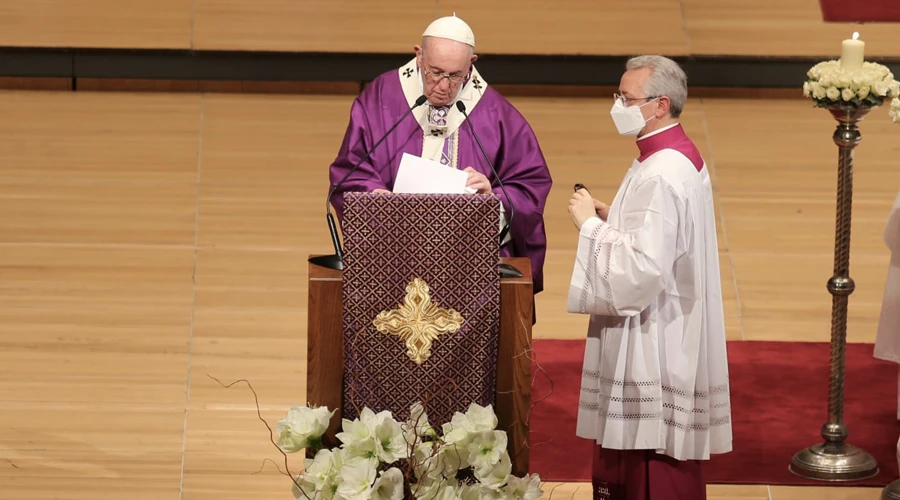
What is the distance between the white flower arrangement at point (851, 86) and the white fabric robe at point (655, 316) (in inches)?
27.8

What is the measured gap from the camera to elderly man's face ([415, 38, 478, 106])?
393 cm

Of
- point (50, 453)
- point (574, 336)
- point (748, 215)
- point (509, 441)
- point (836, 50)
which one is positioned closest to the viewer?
point (509, 441)

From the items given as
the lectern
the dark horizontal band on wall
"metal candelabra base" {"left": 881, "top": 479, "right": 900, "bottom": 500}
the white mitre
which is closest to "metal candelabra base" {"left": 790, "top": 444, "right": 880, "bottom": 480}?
"metal candelabra base" {"left": 881, "top": 479, "right": 900, "bottom": 500}

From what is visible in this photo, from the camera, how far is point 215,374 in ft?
17.9

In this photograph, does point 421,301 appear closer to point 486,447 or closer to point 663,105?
point 486,447

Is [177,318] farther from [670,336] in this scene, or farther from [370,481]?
[370,481]

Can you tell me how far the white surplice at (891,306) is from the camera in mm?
4871

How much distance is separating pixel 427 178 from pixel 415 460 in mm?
995

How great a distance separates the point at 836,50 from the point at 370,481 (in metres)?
5.66

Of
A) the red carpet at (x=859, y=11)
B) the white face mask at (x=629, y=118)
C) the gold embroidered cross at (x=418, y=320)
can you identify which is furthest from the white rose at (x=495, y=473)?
the red carpet at (x=859, y=11)

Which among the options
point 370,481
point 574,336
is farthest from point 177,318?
point 370,481

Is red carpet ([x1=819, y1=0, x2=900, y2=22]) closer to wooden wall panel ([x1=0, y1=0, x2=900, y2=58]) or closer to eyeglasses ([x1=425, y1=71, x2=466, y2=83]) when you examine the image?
wooden wall panel ([x1=0, y1=0, x2=900, y2=58])

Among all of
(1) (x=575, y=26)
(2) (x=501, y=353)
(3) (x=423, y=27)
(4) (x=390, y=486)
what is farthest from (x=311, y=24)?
(4) (x=390, y=486)

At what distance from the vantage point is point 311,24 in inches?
319
